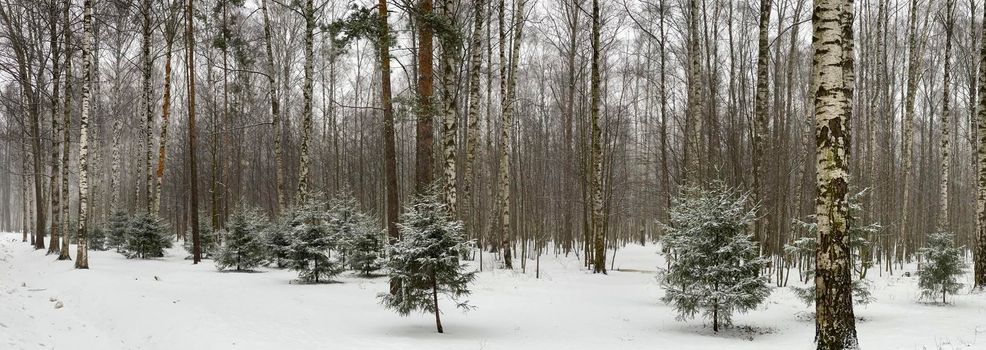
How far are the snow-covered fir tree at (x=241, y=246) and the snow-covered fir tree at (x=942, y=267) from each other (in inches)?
602

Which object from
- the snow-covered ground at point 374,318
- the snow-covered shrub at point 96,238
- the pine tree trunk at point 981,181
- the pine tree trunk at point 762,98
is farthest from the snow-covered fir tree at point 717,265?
the snow-covered shrub at point 96,238

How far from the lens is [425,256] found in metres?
8.12

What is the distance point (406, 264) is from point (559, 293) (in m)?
5.47

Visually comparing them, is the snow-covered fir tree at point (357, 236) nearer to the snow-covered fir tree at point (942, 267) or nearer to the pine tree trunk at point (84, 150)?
the pine tree trunk at point (84, 150)

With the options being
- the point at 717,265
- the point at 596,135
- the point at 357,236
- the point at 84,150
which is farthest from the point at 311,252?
the point at 717,265

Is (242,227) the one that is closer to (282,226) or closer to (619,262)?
(282,226)

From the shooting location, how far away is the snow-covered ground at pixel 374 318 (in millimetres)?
7422

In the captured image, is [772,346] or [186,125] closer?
[772,346]

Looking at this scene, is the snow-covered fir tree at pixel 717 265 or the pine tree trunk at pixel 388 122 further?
the pine tree trunk at pixel 388 122

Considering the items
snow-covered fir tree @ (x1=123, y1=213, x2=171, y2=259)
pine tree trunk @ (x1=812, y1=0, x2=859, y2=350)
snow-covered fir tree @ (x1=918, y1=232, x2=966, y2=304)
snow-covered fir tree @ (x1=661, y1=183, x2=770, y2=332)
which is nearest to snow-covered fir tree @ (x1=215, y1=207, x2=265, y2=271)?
snow-covered fir tree @ (x1=123, y1=213, x2=171, y2=259)

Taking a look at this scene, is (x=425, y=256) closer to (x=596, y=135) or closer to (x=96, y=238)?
→ (x=596, y=135)

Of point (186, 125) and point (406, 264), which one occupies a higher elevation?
point (186, 125)

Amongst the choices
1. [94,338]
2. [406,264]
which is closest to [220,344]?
[94,338]

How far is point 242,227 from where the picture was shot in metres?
15.6
